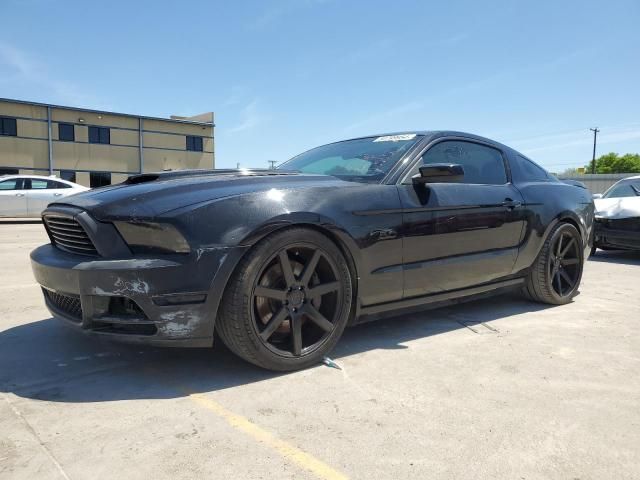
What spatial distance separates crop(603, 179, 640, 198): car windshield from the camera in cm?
816

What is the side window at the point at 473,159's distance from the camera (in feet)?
11.9

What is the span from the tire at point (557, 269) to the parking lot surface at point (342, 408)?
27.9 inches

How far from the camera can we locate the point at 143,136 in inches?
1219

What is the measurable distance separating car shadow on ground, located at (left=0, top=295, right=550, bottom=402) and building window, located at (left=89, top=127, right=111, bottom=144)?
2870cm

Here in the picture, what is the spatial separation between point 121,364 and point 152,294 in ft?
2.23

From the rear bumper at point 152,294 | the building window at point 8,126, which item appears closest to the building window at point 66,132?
the building window at point 8,126

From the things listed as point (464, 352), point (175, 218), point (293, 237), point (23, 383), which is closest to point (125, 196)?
point (175, 218)

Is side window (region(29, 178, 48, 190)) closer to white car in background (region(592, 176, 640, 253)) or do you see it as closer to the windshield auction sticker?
the windshield auction sticker

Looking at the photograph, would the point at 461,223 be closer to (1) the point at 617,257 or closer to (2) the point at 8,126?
(1) the point at 617,257

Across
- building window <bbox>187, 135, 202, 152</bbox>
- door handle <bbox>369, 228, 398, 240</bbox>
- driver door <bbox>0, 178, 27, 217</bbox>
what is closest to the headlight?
door handle <bbox>369, 228, 398, 240</bbox>

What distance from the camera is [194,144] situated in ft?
109

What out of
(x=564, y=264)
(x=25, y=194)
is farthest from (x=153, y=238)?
(x=25, y=194)

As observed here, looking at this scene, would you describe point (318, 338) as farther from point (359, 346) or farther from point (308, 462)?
point (308, 462)

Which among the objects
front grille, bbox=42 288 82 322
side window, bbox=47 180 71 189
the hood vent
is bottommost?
front grille, bbox=42 288 82 322
